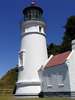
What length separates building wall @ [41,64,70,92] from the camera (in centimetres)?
2227

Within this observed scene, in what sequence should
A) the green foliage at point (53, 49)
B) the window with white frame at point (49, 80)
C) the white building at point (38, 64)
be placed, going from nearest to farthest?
the white building at point (38, 64)
the window with white frame at point (49, 80)
the green foliage at point (53, 49)

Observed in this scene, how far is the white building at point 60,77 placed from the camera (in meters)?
22.0

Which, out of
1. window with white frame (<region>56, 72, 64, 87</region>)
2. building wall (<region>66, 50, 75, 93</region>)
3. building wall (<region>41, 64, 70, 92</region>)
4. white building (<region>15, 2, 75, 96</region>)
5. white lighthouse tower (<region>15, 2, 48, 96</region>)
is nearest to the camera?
building wall (<region>66, 50, 75, 93</region>)

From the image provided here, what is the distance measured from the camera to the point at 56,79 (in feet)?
76.8

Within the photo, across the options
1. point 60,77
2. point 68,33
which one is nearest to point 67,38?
point 68,33

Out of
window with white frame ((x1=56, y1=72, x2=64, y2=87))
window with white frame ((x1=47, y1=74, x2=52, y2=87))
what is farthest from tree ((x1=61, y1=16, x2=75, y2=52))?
window with white frame ((x1=56, y1=72, x2=64, y2=87))

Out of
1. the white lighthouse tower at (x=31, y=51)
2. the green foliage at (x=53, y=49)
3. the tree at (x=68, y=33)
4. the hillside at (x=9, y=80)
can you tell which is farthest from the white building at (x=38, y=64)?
the green foliage at (x=53, y=49)

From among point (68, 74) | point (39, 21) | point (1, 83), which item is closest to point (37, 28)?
point (39, 21)

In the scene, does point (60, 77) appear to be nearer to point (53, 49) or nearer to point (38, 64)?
point (38, 64)

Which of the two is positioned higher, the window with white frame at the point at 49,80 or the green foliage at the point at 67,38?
the green foliage at the point at 67,38

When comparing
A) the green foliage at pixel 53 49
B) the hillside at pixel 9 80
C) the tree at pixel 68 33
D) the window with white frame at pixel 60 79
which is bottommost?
the window with white frame at pixel 60 79

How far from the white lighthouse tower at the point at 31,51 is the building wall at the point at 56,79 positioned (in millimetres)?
1184

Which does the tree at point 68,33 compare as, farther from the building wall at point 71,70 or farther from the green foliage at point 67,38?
the building wall at point 71,70

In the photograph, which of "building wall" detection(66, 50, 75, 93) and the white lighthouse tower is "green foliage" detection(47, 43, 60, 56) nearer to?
the white lighthouse tower
